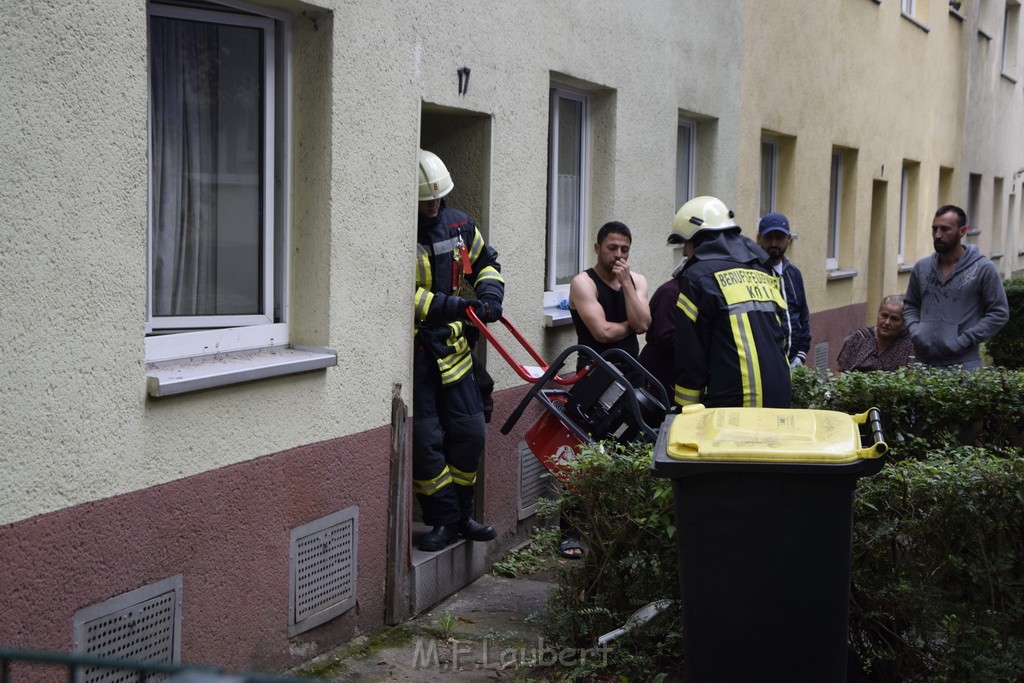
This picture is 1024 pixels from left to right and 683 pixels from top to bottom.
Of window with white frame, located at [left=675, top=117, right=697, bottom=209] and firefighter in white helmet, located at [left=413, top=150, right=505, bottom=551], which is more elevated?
window with white frame, located at [left=675, top=117, right=697, bottom=209]

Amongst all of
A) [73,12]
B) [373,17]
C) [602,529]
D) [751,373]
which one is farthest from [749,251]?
[73,12]

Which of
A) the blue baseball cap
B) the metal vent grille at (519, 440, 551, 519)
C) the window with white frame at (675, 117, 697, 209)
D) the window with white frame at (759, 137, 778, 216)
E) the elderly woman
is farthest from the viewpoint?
the window with white frame at (759, 137, 778, 216)

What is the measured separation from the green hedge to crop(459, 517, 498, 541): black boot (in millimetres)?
1300

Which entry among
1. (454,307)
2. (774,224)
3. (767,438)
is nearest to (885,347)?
(774,224)

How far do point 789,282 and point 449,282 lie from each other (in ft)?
10.5

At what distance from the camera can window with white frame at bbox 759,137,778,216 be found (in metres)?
13.2

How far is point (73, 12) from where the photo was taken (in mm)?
4047

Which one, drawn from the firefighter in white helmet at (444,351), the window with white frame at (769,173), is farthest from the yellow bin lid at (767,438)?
the window with white frame at (769,173)

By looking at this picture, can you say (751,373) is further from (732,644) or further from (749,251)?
(732,644)

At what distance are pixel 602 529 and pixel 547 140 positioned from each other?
10.6 ft

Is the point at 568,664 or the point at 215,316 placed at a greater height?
the point at 215,316

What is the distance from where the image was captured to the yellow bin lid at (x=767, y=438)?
418 centimetres

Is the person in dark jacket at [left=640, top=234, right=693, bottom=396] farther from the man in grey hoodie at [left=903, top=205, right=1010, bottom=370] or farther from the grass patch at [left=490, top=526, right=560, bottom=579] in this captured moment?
A: the man in grey hoodie at [left=903, top=205, right=1010, bottom=370]

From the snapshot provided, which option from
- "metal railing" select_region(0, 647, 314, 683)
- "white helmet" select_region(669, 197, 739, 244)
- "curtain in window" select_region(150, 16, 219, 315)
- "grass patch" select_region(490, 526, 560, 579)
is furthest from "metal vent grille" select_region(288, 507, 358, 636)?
"metal railing" select_region(0, 647, 314, 683)
